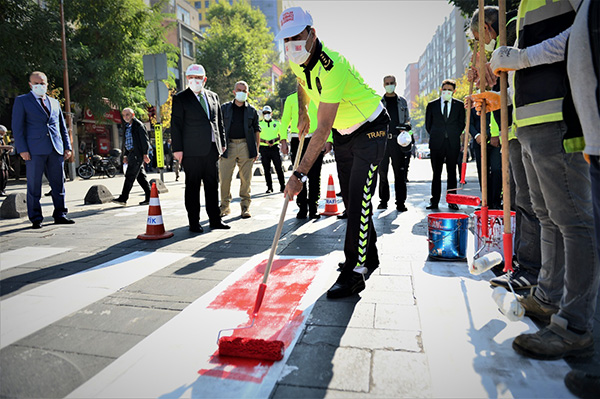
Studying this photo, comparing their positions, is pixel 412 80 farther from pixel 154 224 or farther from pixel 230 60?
pixel 154 224

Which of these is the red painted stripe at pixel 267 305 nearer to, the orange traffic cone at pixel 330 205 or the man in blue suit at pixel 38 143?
the orange traffic cone at pixel 330 205

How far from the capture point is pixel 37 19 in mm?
18656

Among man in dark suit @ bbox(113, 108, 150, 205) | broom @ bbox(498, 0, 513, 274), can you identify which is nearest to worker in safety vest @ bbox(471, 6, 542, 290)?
broom @ bbox(498, 0, 513, 274)

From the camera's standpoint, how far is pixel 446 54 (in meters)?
93.5

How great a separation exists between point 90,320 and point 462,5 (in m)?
15.1

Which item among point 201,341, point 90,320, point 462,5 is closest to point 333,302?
point 201,341

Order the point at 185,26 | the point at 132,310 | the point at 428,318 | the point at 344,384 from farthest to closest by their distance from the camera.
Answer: the point at 185,26, the point at 132,310, the point at 428,318, the point at 344,384

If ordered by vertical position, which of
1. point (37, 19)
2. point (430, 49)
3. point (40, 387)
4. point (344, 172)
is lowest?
point (40, 387)

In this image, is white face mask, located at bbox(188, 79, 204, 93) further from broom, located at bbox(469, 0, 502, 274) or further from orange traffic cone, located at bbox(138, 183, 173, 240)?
broom, located at bbox(469, 0, 502, 274)

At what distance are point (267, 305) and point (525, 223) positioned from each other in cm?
195

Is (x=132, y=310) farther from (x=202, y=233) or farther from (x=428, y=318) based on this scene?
(x=202, y=233)

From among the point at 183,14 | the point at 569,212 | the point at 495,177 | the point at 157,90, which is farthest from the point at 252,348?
the point at 183,14

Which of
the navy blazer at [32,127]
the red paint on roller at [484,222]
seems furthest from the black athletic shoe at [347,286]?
the navy blazer at [32,127]

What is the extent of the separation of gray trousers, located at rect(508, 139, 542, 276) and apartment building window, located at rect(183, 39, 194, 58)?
43984mm
